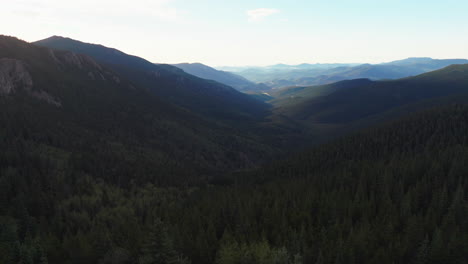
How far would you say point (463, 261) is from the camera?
61.2 m

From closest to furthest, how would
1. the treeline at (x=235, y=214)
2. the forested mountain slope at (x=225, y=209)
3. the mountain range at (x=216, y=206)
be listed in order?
1. the treeline at (x=235, y=214)
2. the forested mountain slope at (x=225, y=209)
3. the mountain range at (x=216, y=206)

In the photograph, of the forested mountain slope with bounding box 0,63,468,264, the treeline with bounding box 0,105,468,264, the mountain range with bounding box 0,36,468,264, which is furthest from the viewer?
the mountain range with bounding box 0,36,468,264

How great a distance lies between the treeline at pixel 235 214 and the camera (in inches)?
2511

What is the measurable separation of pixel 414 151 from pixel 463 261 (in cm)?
13118

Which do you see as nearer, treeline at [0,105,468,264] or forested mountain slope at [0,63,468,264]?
treeline at [0,105,468,264]

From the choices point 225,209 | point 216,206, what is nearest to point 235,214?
point 225,209

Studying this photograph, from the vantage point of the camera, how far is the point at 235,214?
3807 inches

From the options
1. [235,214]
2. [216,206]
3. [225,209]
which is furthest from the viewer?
[216,206]

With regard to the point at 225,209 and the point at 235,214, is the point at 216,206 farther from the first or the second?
the point at 235,214

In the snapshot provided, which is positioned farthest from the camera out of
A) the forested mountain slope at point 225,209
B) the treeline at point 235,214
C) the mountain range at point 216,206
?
the mountain range at point 216,206

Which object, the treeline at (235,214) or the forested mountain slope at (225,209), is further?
the forested mountain slope at (225,209)

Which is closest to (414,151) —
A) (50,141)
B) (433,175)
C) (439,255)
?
(433,175)

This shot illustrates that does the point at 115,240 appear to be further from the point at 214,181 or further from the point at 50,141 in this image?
the point at 50,141

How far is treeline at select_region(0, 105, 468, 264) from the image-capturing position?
63781 millimetres
